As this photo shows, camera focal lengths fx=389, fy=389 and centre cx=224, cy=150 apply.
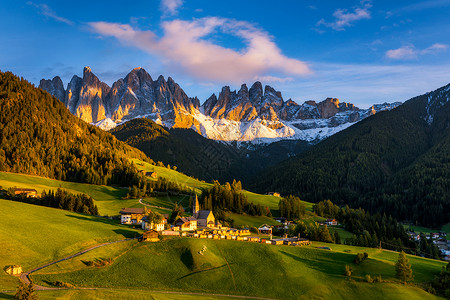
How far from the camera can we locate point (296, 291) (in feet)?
208

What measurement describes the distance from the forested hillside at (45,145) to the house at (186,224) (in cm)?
7181

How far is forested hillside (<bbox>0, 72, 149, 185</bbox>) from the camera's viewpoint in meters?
155

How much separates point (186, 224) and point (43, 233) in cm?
3266

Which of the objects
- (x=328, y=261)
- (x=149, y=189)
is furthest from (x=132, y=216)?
(x=328, y=261)

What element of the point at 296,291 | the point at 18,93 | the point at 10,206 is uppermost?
the point at 18,93

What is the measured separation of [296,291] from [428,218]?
493 ft

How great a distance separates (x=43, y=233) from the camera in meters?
75.9

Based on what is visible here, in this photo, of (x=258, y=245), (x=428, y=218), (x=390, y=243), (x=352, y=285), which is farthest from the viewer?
(x=428, y=218)

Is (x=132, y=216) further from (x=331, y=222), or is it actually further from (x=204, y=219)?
(x=331, y=222)

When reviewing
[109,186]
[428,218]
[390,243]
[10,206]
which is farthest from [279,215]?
[10,206]

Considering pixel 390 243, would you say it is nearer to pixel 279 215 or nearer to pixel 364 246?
pixel 364 246

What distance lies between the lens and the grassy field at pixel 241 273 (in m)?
62.0

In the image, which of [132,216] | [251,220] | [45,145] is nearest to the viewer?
[132,216]

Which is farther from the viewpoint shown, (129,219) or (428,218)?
(428,218)
